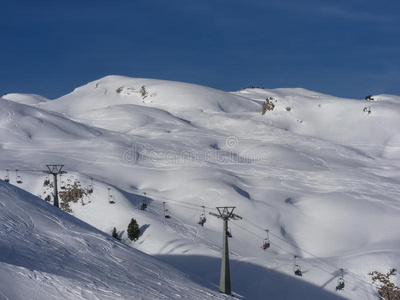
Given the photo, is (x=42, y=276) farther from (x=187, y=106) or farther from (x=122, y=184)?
(x=187, y=106)

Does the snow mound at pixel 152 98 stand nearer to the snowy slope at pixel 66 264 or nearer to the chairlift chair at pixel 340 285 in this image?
the chairlift chair at pixel 340 285

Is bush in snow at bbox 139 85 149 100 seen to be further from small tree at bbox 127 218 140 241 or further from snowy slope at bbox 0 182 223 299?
snowy slope at bbox 0 182 223 299

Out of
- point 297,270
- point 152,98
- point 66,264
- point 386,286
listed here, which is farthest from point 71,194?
→ point 152,98

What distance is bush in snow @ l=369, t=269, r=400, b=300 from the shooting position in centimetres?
2498

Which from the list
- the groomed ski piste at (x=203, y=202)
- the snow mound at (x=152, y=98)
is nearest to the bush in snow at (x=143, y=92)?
the snow mound at (x=152, y=98)

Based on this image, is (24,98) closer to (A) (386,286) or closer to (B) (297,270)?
(B) (297,270)

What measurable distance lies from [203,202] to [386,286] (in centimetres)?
1756

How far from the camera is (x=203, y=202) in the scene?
38.7 metres

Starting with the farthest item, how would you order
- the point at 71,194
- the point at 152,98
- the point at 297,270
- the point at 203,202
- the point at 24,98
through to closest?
the point at 24,98 < the point at 152,98 < the point at 203,202 < the point at 71,194 < the point at 297,270

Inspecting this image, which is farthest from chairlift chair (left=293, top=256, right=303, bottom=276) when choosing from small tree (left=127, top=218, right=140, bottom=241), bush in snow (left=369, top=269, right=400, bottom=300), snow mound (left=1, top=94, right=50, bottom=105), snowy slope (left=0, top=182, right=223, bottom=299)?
snow mound (left=1, top=94, right=50, bottom=105)

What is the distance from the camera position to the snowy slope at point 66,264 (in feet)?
40.2

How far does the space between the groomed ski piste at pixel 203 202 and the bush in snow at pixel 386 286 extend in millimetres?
494

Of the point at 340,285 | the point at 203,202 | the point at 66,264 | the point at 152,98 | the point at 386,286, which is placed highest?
the point at 152,98

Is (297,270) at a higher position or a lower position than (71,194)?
lower
